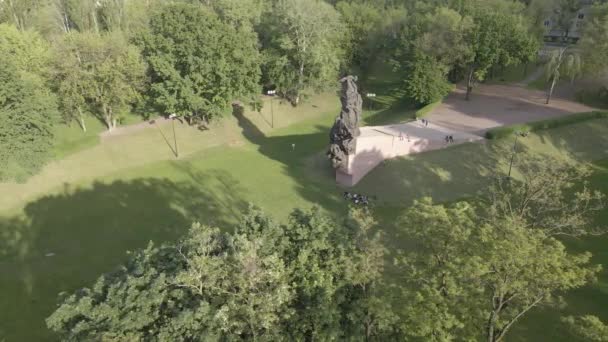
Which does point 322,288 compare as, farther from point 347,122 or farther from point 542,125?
point 542,125

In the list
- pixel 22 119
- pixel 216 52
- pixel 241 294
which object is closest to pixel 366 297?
pixel 241 294

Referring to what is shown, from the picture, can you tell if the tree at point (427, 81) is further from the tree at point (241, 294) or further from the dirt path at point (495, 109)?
the tree at point (241, 294)

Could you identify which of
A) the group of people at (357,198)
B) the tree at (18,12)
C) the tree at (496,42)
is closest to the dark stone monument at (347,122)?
the group of people at (357,198)

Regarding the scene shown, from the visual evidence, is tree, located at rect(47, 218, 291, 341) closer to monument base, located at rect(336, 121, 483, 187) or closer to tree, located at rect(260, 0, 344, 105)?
monument base, located at rect(336, 121, 483, 187)

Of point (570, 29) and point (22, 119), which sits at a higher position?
point (570, 29)

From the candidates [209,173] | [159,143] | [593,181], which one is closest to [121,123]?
[159,143]

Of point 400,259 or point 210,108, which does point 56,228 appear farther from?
point 400,259
